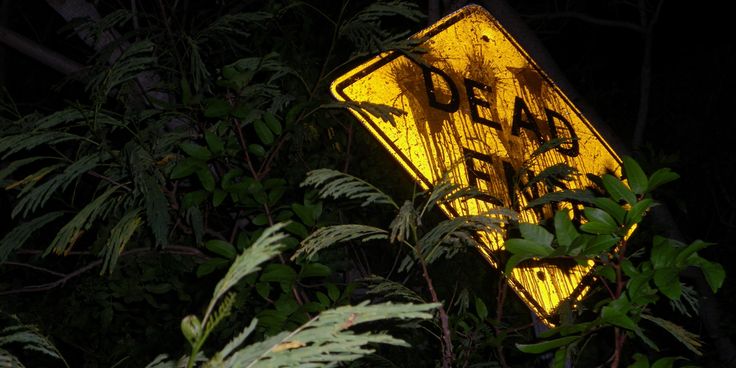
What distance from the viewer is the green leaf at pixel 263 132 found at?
188 centimetres

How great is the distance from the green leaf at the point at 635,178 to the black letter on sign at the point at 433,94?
695 millimetres

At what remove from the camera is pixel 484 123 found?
192cm

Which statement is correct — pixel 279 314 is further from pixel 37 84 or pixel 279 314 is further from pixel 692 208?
pixel 692 208

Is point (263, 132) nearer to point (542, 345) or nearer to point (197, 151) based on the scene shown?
point (197, 151)

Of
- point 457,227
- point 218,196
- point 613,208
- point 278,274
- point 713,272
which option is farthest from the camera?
point 218,196

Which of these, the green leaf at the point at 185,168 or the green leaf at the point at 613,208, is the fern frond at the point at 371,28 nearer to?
the green leaf at the point at 185,168

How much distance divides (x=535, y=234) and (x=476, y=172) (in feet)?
1.83

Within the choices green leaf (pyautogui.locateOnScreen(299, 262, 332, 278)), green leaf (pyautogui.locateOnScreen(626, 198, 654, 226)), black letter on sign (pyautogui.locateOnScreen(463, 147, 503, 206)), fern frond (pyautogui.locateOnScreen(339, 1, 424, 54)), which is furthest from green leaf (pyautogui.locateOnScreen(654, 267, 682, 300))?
fern frond (pyautogui.locateOnScreen(339, 1, 424, 54))

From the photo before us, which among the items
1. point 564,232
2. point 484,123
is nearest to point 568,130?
point 484,123

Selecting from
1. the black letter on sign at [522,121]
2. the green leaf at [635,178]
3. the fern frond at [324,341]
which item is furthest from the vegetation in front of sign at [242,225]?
the black letter on sign at [522,121]

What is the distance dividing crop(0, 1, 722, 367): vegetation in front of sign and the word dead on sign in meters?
0.08

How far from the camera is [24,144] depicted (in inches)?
68.4

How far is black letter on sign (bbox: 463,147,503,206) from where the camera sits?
1.74m

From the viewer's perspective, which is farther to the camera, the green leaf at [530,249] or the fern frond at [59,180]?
the fern frond at [59,180]
